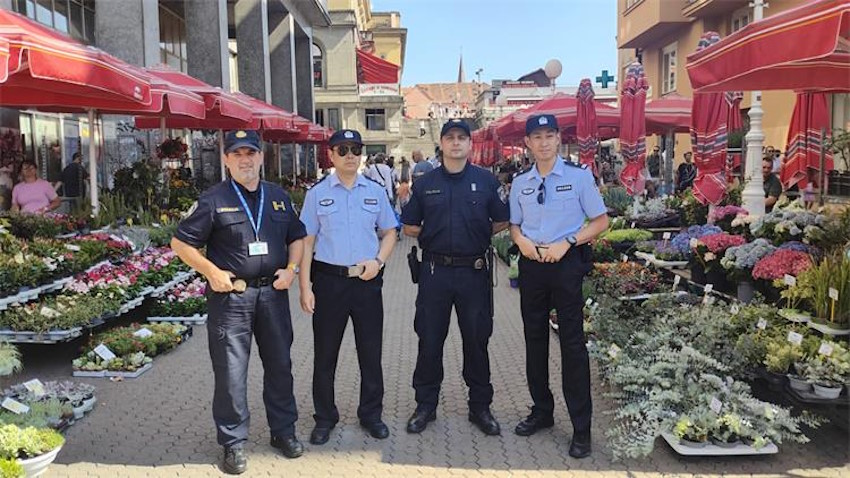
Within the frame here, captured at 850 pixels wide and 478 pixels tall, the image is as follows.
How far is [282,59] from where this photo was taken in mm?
28625

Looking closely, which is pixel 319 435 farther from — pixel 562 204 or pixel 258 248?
pixel 562 204

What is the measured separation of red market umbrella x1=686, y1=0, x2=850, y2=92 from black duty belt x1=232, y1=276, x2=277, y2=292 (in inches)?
131

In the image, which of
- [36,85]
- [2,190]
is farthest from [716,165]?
[2,190]

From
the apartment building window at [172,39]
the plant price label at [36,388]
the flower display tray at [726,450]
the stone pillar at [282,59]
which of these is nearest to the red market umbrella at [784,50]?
the flower display tray at [726,450]

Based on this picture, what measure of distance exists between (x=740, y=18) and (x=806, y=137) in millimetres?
16105

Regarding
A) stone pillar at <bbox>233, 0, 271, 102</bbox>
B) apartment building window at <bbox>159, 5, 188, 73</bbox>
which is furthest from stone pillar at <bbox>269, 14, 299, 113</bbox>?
apartment building window at <bbox>159, 5, 188, 73</bbox>

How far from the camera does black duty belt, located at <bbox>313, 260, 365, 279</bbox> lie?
459 cm

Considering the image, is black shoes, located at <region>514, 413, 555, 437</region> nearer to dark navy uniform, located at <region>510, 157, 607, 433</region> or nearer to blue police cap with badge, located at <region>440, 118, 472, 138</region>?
dark navy uniform, located at <region>510, 157, 607, 433</region>

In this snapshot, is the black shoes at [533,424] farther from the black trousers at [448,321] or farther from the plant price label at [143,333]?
the plant price label at [143,333]

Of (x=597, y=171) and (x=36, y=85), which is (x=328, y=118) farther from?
(x=36, y=85)

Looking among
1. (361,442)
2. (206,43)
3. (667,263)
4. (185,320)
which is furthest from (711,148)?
(206,43)

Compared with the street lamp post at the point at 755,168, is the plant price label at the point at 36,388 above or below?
below

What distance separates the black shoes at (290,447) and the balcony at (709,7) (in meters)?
22.0

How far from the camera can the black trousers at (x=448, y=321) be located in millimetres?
4746
